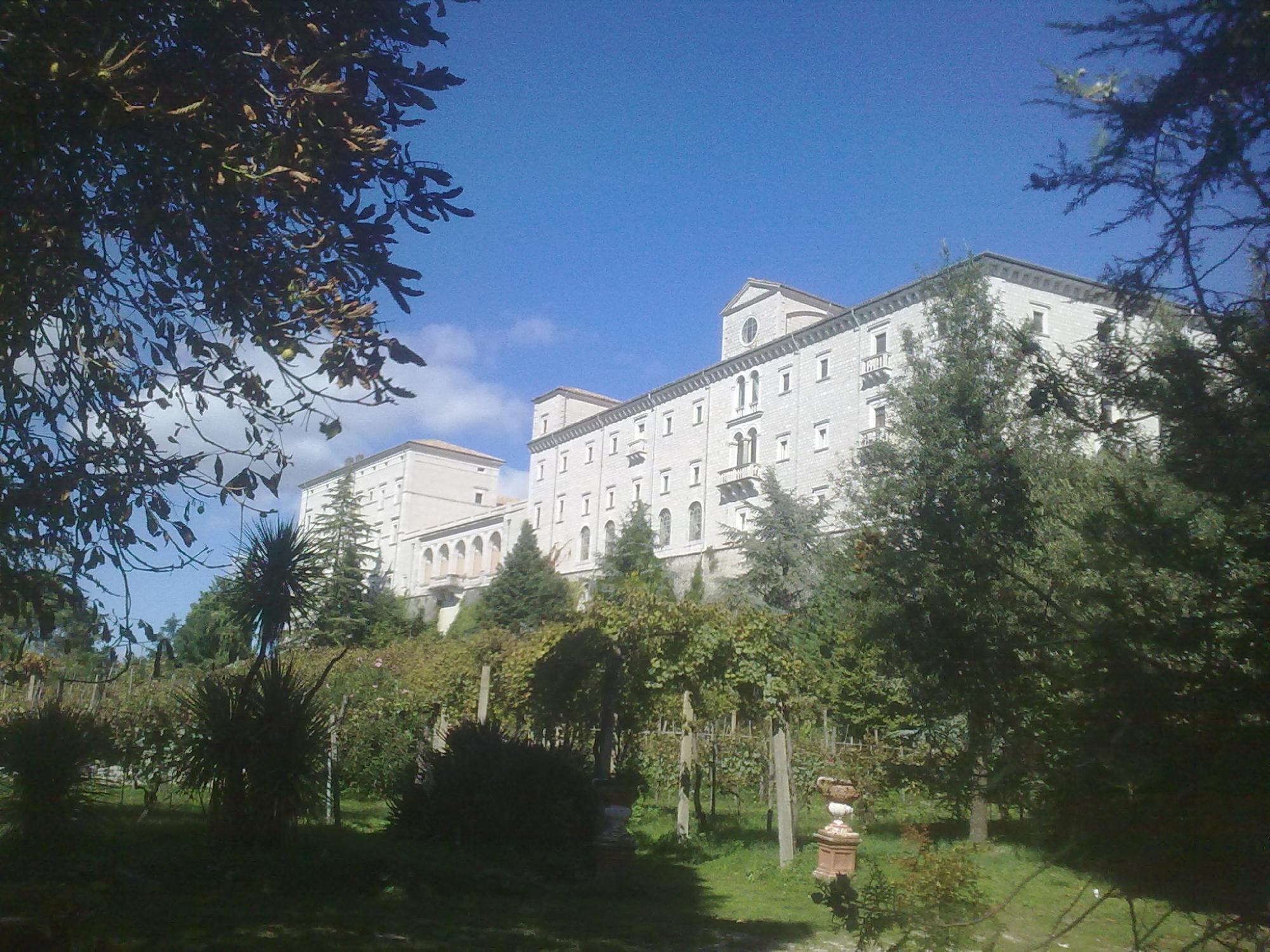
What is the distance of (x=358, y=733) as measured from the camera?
1441 centimetres

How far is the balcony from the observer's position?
128 ft

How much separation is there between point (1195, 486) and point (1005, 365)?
13.6 m

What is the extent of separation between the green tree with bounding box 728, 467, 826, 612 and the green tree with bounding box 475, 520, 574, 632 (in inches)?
470

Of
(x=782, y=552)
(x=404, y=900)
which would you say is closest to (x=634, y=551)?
(x=782, y=552)

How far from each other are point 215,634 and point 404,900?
15564 mm

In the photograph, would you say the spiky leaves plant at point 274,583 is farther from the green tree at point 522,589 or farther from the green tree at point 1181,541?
the green tree at point 522,589

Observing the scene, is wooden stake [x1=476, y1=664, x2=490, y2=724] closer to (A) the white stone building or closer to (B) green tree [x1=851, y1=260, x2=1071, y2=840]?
(B) green tree [x1=851, y1=260, x2=1071, y2=840]

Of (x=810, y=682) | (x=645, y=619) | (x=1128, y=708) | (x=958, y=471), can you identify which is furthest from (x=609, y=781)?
(x=958, y=471)

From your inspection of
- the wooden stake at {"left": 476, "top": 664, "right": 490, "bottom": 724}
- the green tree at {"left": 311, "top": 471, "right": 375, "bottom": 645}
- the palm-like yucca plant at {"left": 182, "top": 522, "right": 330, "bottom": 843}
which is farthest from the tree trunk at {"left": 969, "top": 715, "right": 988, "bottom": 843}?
the green tree at {"left": 311, "top": 471, "right": 375, "bottom": 645}

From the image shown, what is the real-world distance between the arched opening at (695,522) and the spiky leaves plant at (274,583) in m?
38.0

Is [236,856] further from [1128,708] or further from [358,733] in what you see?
[1128,708]

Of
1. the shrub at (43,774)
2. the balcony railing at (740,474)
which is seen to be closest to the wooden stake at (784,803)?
the shrub at (43,774)

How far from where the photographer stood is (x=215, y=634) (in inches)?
844

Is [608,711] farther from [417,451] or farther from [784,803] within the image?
[417,451]
